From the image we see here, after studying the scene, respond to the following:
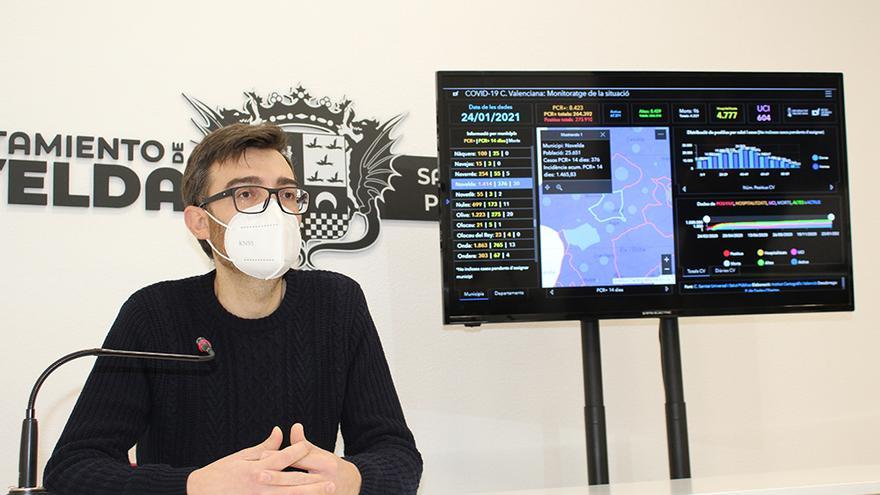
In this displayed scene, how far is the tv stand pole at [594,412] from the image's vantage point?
2656 mm

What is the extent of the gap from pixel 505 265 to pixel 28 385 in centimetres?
142

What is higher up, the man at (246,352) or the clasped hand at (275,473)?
the man at (246,352)

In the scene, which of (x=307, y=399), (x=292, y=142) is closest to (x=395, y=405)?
(x=307, y=399)

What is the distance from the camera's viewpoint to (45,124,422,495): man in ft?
6.74

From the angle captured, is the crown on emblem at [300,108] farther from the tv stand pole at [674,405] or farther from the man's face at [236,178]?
the tv stand pole at [674,405]

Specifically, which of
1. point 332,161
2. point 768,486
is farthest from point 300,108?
point 768,486

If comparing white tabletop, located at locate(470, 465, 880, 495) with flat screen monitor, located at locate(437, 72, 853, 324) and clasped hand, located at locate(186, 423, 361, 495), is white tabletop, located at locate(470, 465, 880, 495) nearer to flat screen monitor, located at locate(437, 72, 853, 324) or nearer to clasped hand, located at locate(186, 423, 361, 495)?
flat screen monitor, located at locate(437, 72, 853, 324)

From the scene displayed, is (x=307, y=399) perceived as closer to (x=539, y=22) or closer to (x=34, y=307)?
(x=34, y=307)

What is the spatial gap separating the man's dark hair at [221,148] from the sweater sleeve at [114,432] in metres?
0.29

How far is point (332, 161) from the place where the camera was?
3008 millimetres

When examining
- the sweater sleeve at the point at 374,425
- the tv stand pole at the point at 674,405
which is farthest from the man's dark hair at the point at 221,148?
the tv stand pole at the point at 674,405

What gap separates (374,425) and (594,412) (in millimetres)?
811

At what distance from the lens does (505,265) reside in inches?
103

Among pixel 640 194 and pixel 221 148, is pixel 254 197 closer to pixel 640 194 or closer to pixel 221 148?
pixel 221 148
